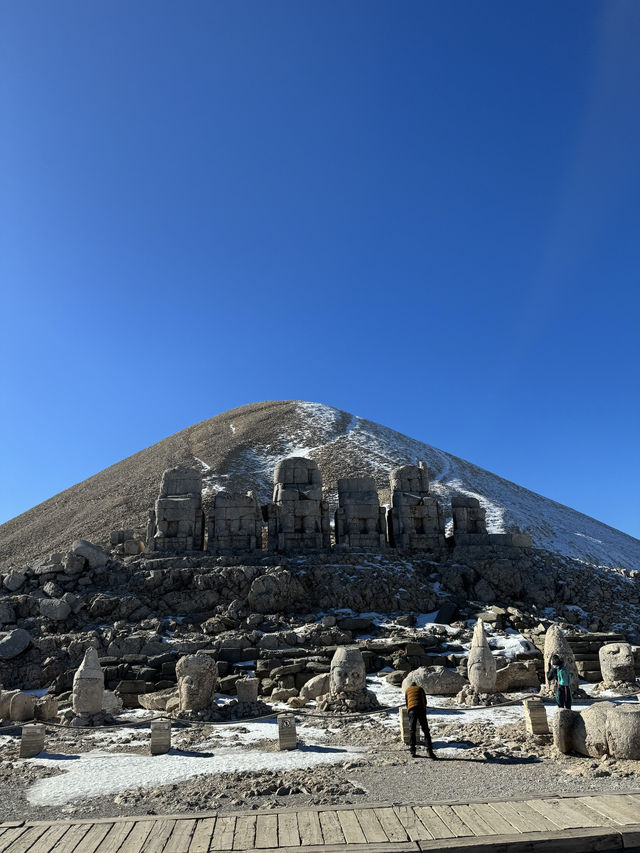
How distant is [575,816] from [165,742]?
226 inches

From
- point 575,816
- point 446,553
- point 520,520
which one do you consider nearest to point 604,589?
point 446,553

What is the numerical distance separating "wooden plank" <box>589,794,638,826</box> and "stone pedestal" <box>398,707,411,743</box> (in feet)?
12.5

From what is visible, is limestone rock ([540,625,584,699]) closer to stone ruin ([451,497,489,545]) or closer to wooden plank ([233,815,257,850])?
wooden plank ([233,815,257,850])

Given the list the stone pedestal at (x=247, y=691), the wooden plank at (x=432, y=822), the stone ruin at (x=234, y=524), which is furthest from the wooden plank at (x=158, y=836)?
the stone ruin at (x=234, y=524)

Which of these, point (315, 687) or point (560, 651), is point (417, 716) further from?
point (315, 687)

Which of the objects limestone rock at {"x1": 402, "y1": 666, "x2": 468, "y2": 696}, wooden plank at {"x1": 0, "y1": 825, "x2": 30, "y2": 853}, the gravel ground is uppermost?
limestone rock at {"x1": 402, "y1": 666, "x2": 468, "y2": 696}

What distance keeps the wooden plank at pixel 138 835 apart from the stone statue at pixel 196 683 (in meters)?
5.98

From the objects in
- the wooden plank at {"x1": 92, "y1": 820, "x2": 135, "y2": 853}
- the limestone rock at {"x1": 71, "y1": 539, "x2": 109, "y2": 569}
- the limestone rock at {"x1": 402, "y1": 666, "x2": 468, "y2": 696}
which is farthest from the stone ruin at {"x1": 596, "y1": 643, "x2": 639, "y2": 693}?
the limestone rock at {"x1": 71, "y1": 539, "x2": 109, "y2": 569}

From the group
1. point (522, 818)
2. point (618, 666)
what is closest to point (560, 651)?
point (618, 666)

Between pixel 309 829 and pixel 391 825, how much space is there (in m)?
0.64

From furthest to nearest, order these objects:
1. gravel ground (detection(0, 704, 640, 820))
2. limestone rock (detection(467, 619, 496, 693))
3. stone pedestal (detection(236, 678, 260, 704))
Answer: limestone rock (detection(467, 619, 496, 693)), stone pedestal (detection(236, 678, 260, 704)), gravel ground (detection(0, 704, 640, 820))

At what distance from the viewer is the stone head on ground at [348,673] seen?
11062 millimetres

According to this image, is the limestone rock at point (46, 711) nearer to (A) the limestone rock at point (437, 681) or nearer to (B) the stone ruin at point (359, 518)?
(A) the limestone rock at point (437, 681)

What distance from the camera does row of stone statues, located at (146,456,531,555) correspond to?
21188mm
